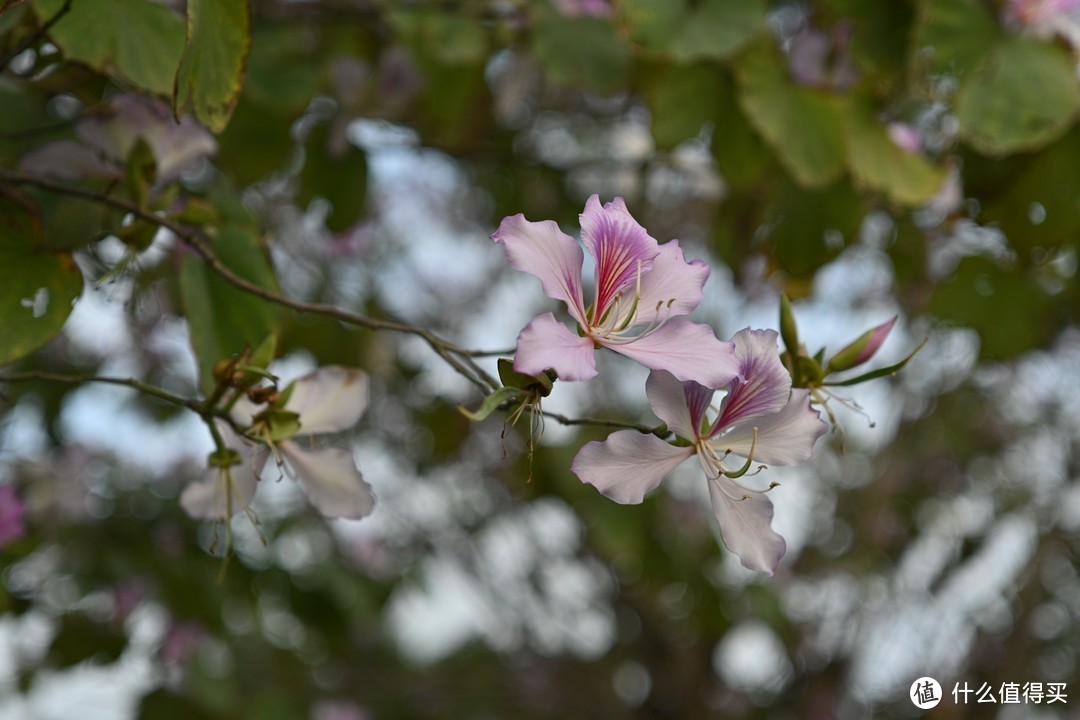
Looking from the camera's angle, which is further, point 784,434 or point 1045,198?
point 1045,198

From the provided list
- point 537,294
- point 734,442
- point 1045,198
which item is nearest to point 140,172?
point 734,442

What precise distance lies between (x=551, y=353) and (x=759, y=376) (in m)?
0.15

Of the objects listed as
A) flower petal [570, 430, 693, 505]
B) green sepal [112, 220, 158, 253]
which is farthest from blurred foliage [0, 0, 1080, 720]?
flower petal [570, 430, 693, 505]

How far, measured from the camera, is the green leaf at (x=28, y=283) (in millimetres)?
759

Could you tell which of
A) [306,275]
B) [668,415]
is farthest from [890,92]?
[306,275]

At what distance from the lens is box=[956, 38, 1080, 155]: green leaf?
Result: 1040mm

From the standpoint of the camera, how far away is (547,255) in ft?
1.92

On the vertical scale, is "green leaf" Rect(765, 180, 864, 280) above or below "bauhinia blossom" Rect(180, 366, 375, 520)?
below

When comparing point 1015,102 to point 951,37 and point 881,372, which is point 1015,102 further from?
point 881,372

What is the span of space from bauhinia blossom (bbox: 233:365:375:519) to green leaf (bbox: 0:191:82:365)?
183mm

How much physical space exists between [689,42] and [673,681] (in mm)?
2390

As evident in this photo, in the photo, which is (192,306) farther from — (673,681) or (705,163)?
(673,681)

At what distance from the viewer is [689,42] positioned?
3.51 feet

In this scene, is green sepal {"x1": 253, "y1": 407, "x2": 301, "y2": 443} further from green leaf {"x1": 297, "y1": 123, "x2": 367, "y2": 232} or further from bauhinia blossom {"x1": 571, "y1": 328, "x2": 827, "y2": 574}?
green leaf {"x1": 297, "y1": 123, "x2": 367, "y2": 232}
